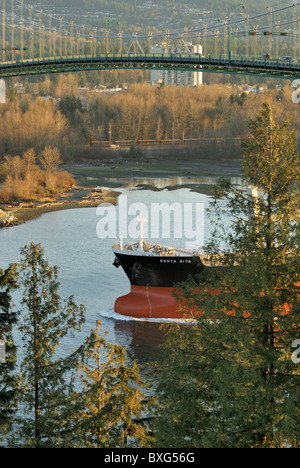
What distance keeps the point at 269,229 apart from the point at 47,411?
12.7 feet

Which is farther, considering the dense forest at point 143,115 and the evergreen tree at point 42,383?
the dense forest at point 143,115

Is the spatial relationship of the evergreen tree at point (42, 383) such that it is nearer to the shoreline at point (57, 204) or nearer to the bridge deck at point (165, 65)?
the shoreline at point (57, 204)

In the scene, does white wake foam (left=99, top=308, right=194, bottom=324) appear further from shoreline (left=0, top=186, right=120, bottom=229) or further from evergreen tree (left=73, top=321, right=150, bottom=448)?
shoreline (left=0, top=186, right=120, bottom=229)

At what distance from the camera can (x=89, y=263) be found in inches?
1181

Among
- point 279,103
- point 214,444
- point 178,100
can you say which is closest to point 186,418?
point 214,444

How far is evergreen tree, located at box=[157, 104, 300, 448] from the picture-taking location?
30.8ft

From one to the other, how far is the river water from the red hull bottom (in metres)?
0.33

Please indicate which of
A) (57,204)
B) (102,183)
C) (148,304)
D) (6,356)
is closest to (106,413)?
(6,356)

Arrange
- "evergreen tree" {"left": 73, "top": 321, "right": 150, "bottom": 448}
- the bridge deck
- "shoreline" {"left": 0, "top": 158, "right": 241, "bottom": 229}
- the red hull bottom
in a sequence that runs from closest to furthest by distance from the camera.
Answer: "evergreen tree" {"left": 73, "top": 321, "right": 150, "bottom": 448}
the red hull bottom
the bridge deck
"shoreline" {"left": 0, "top": 158, "right": 241, "bottom": 229}

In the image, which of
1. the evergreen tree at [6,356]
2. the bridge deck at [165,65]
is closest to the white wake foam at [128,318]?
the evergreen tree at [6,356]

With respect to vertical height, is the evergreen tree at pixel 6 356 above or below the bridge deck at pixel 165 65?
below

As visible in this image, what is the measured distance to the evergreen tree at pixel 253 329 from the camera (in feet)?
30.8

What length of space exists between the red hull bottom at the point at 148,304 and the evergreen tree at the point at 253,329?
12.9m

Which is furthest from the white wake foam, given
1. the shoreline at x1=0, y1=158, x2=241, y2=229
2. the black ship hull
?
the shoreline at x1=0, y1=158, x2=241, y2=229
